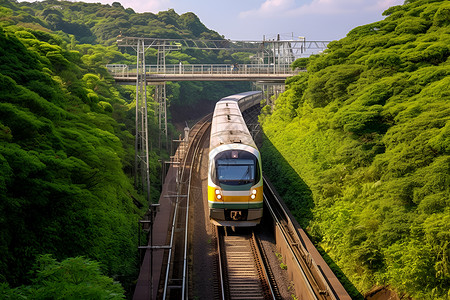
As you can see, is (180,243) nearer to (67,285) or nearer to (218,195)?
Result: (218,195)

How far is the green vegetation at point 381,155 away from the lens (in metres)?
11.5

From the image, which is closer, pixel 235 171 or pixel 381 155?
pixel 381 155

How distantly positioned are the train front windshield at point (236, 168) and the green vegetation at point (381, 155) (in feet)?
11.1

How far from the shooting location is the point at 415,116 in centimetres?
1522

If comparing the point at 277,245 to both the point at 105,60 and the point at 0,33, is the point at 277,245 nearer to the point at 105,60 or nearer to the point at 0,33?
the point at 0,33

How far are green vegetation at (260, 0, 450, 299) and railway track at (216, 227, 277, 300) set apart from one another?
262cm

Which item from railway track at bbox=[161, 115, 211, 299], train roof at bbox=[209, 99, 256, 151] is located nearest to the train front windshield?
train roof at bbox=[209, 99, 256, 151]

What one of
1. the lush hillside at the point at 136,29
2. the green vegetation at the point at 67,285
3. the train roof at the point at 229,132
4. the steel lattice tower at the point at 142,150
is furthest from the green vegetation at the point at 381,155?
the lush hillside at the point at 136,29

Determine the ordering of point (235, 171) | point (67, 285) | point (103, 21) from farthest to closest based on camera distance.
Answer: point (103, 21) → point (235, 171) → point (67, 285)

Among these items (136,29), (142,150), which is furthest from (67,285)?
(136,29)

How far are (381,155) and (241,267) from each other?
617cm

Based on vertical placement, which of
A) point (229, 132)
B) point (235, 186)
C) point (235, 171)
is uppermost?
point (229, 132)

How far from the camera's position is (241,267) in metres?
14.6

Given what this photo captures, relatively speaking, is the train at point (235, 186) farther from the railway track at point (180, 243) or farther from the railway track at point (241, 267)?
the railway track at point (180, 243)
